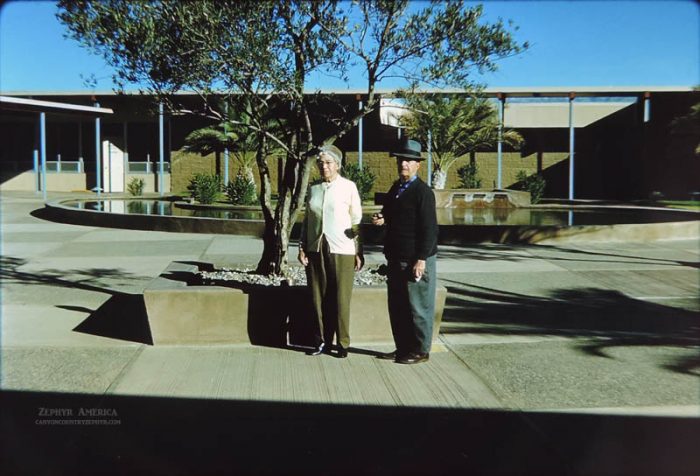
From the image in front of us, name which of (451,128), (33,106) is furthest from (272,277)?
(33,106)

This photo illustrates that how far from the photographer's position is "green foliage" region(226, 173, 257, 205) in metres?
22.0

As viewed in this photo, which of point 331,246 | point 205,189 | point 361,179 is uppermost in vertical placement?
point 361,179

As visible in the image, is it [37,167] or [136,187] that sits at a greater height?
[37,167]

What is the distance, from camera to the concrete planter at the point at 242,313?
20.4ft

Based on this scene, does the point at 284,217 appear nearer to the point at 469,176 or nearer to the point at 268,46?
the point at 268,46

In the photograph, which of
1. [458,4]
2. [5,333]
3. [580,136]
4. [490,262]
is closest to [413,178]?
[458,4]

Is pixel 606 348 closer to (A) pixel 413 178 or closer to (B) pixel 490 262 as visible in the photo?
(A) pixel 413 178

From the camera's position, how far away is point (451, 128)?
23.4 m

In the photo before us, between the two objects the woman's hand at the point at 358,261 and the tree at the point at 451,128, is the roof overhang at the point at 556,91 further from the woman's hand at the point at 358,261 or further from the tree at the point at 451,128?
the woman's hand at the point at 358,261

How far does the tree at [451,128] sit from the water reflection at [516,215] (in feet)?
9.22

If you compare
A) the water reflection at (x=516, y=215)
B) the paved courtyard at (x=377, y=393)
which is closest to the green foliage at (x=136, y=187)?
the water reflection at (x=516, y=215)

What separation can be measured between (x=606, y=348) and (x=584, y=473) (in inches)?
107

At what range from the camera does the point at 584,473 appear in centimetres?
380

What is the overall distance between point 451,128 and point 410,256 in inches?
723
